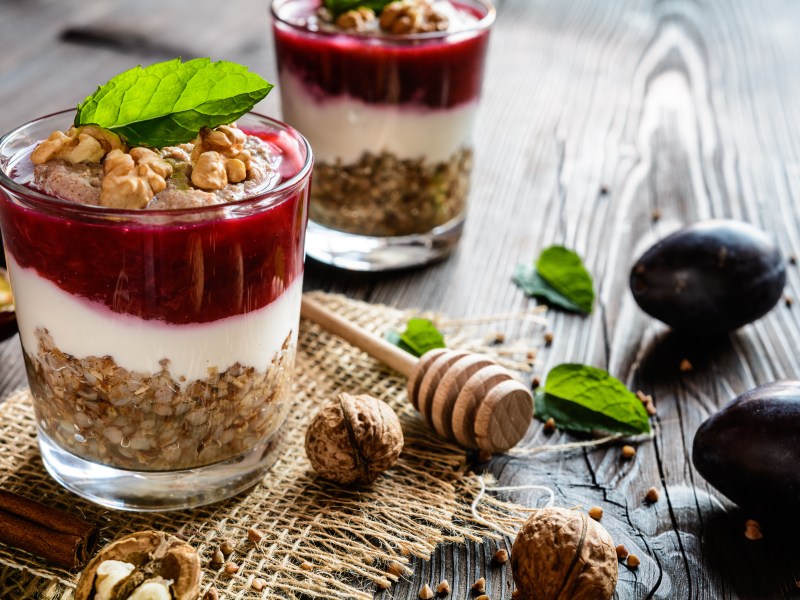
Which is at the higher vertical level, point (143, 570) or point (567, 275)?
point (143, 570)

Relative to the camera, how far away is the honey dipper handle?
1393 mm

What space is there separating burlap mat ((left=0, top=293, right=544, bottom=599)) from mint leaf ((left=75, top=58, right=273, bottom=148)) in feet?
1.47

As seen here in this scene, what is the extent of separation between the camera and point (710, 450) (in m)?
1.20

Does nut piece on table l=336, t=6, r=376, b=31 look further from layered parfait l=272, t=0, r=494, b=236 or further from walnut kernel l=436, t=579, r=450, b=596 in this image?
walnut kernel l=436, t=579, r=450, b=596

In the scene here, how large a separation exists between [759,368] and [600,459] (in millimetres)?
379

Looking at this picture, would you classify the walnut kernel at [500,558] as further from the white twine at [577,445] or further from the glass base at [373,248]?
the glass base at [373,248]

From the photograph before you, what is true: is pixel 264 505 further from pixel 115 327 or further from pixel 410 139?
pixel 410 139

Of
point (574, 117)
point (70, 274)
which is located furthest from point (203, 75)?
point (574, 117)

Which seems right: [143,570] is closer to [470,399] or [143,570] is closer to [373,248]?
[470,399]

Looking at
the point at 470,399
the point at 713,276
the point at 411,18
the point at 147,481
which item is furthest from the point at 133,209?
the point at 713,276

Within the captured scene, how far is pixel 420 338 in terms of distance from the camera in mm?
1489

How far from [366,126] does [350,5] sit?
20 cm

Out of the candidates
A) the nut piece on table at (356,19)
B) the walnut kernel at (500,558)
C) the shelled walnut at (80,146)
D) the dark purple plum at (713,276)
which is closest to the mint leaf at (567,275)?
the dark purple plum at (713,276)

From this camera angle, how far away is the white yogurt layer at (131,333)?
1.00 metres
